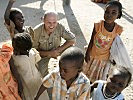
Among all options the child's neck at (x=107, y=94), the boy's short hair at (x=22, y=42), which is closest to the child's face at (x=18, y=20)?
the boy's short hair at (x=22, y=42)

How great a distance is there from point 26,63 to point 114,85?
102cm

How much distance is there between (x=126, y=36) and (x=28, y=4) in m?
3.55

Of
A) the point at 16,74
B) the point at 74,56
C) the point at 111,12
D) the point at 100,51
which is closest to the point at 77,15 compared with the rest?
the point at 100,51

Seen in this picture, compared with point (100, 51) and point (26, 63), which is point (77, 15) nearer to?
point (100, 51)

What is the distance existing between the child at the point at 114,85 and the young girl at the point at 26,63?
79 cm

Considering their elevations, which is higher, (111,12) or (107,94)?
(111,12)

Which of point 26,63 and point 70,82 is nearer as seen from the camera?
point 70,82

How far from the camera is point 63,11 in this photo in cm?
809

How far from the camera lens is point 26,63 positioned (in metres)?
2.81

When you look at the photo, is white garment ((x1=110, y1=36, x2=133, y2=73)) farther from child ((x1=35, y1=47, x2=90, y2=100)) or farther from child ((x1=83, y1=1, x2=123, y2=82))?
child ((x1=35, y1=47, x2=90, y2=100))

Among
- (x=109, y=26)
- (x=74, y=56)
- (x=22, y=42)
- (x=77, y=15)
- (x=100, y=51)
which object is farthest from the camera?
(x=77, y=15)

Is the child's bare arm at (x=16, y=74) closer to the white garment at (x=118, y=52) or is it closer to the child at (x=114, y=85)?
the child at (x=114, y=85)

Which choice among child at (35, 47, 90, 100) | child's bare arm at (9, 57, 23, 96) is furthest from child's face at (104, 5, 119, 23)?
child's bare arm at (9, 57, 23, 96)

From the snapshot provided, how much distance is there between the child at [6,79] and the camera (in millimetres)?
2578
